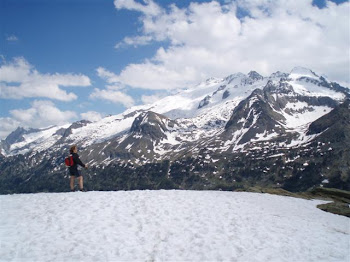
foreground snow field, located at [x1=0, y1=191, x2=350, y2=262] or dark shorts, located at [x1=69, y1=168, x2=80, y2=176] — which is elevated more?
dark shorts, located at [x1=69, y1=168, x2=80, y2=176]

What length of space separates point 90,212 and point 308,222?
1660cm

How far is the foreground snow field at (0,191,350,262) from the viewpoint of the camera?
17.2 metres

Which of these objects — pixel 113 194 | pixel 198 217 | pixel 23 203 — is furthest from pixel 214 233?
pixel 23 203


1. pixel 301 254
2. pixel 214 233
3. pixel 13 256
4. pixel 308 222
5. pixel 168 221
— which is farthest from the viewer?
pixel 308 222

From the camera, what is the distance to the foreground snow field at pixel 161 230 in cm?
1717

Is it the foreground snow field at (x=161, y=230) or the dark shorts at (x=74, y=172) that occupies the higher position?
the dark shorts at (x=74, y=172)

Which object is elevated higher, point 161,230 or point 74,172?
point 74,172

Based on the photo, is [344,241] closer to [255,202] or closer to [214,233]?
[214,233]

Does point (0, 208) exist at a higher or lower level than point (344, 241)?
higher

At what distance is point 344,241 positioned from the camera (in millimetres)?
20734

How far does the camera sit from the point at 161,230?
806 inches

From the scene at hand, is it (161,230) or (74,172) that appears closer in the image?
(161,230)

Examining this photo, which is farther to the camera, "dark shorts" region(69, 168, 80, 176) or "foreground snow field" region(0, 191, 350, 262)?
"dark shorts" region(69, 168, 80, 176)

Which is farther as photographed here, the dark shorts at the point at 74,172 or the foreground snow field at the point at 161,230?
the dark shorts at the point at 74,172
